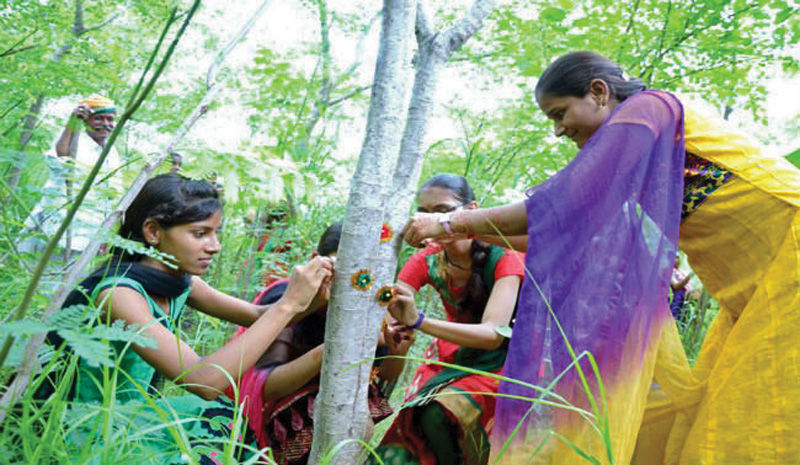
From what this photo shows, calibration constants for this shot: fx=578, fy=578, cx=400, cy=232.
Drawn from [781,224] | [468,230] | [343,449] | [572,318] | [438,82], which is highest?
[438,82]

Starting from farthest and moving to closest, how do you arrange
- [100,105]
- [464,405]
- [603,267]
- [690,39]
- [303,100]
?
[303,100] → [690,39] → [100,105] → [464,405] → [603,267]

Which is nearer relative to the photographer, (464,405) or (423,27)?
(423,27)

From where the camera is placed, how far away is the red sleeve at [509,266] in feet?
8.03

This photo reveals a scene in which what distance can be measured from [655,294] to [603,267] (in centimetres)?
17

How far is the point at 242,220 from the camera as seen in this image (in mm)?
4066

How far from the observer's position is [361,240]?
167 centimetres

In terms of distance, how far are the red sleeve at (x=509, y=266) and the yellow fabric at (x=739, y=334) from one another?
2.44ft

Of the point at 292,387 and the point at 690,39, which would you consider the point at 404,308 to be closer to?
the point at 292,387

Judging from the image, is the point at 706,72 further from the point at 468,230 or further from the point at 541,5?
the point at 468,230

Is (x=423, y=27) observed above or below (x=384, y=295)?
above

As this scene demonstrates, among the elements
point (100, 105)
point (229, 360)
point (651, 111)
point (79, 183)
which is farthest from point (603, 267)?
point (100, 105)

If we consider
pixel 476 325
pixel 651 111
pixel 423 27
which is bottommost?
pixel 476 325

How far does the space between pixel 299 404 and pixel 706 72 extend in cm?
322

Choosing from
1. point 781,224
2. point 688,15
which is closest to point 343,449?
point 781,224
